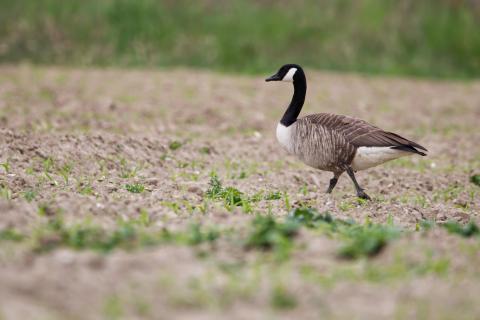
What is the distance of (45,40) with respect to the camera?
21016mm

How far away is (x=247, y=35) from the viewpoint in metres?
22.1

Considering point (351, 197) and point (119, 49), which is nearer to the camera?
point (351, 197)

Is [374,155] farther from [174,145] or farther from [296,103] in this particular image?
[174,145]

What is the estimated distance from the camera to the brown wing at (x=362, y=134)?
28.2ft

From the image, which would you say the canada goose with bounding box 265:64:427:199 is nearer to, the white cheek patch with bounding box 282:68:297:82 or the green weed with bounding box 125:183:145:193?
the white cheek patch with bounding box 282:68:297:82

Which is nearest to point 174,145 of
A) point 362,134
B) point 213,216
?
point 362,134

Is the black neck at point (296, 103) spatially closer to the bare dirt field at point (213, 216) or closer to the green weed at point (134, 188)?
the bare dirt field at point (213, 216)

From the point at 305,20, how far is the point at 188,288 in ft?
61.4

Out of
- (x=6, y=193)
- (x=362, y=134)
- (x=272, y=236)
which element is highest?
(x=362, y=134)

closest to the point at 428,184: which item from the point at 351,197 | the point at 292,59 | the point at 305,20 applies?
the point at 351,197

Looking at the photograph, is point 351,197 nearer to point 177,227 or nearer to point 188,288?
point 177,227

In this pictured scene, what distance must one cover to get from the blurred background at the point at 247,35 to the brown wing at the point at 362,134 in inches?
461

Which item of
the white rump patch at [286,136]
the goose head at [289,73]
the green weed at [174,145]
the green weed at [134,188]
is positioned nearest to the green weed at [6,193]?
the green weed at [134,188]

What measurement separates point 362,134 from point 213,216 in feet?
8.80
